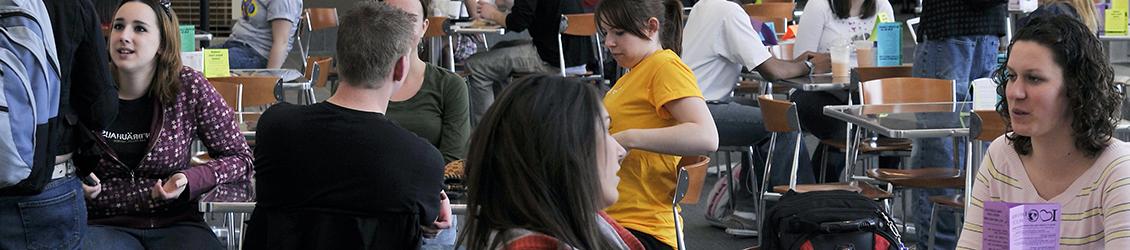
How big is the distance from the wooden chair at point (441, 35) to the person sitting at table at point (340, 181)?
5056mm

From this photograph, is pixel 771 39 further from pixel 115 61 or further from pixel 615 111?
pixel 115 61

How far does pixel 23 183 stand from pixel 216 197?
535mm

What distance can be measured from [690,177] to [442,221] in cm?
64

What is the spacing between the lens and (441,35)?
816 cm

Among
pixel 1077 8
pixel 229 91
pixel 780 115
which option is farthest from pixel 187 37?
pixel 1077 8

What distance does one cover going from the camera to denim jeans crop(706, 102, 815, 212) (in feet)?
17.4

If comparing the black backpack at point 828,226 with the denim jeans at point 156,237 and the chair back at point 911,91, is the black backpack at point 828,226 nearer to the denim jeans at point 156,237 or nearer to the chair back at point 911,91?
the denim jeans at point 156,237

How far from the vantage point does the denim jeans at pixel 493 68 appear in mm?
7965

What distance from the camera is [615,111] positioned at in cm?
342

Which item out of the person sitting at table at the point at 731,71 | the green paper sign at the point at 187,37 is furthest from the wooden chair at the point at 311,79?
the person sitting at table at the point at 731,71

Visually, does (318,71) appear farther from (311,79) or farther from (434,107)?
(434,107)

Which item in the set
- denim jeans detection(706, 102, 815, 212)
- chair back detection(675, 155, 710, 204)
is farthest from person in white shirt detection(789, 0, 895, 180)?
chair back detection(675, 155, 710, 204)

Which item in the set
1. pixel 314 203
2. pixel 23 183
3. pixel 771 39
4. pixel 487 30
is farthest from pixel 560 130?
pixel 487 30

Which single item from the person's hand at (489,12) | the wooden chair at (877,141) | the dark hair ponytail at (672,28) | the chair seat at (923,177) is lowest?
the chair seat at (923,177)
